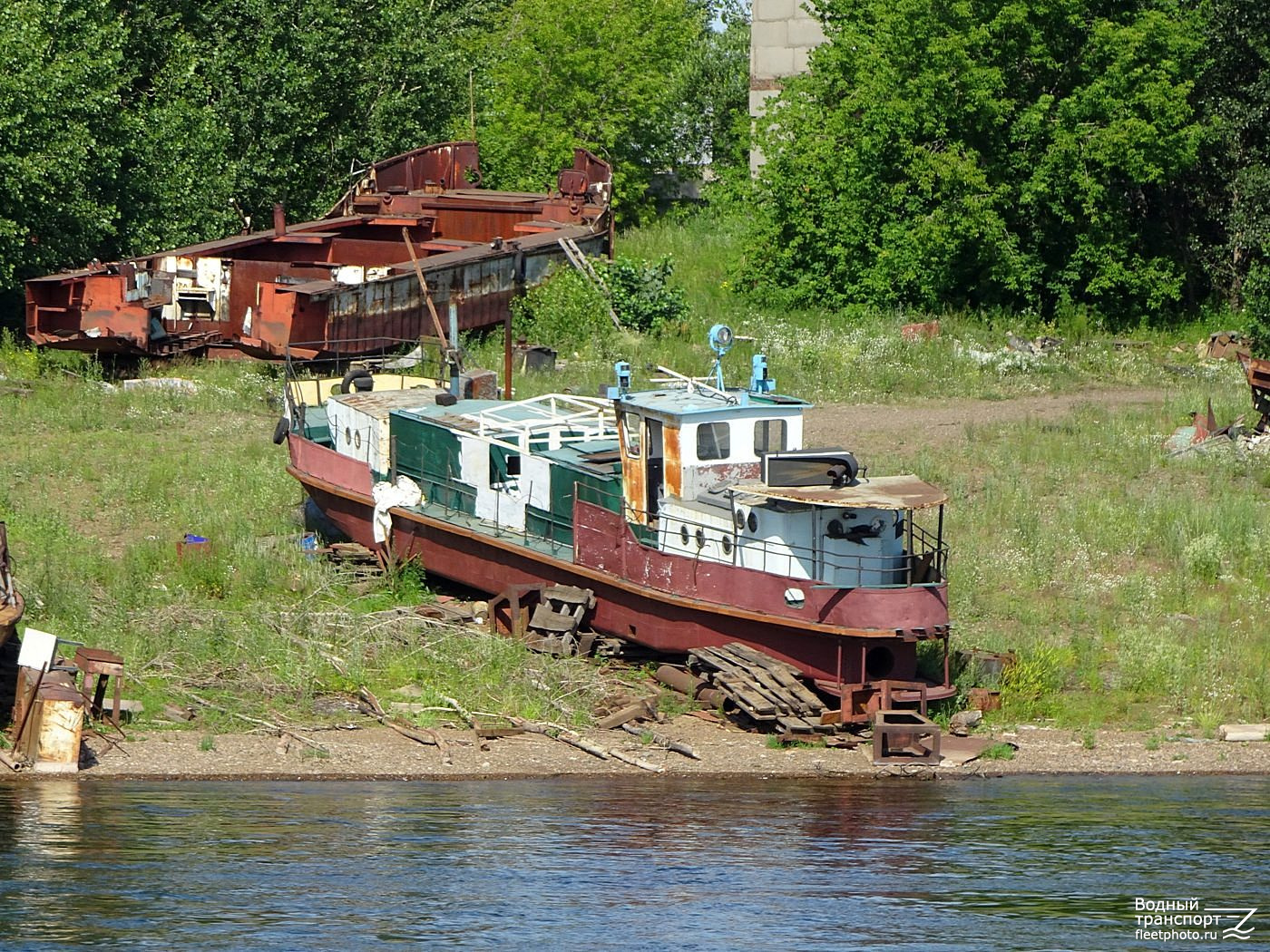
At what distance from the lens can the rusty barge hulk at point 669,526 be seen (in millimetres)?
20297

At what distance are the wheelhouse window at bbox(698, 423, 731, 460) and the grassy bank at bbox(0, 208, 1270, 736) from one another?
8.82ft

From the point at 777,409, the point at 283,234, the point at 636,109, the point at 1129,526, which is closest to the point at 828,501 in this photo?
the point at 777,409

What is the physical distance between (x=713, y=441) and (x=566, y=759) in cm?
400

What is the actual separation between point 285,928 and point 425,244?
23.6m

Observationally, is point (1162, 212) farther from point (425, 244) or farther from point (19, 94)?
point (19, 94)

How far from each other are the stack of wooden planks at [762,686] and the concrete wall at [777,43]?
2583cm

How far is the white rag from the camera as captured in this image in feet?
80.0

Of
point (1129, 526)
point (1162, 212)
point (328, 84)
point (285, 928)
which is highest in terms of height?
point (328, 84)

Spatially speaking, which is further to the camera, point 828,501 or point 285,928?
point 828,501

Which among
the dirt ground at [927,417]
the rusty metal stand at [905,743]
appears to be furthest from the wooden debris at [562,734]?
the dirt ground at [927,417]

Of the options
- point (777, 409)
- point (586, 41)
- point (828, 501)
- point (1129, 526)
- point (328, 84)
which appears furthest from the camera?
point (586, 41)

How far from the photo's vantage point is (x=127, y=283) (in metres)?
32.5

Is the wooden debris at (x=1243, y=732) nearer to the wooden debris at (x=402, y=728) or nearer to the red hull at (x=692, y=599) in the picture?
the red hull at (x=692, y=599)

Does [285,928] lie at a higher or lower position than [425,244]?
lower
